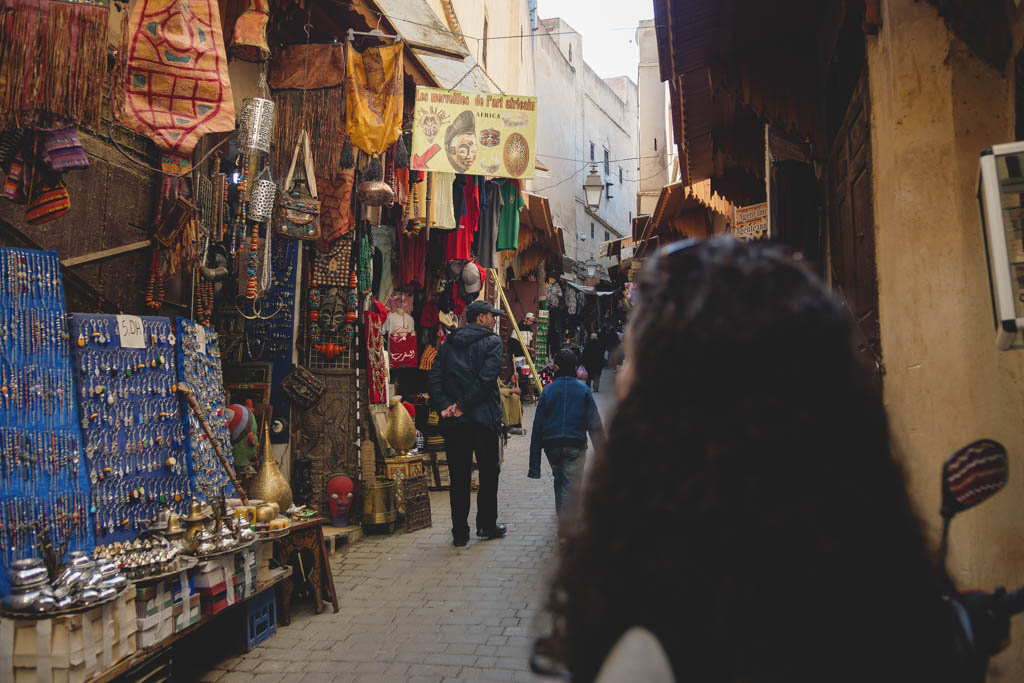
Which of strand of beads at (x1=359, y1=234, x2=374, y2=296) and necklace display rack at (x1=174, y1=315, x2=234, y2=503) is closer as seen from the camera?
necklace display rack at (x1=174, y1=315, x2=234, y2=503)

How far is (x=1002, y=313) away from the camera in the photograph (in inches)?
86.4

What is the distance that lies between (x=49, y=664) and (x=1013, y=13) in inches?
180

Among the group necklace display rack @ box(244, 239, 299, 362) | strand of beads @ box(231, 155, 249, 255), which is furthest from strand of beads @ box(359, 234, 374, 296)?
strand of beads @ box(231, 155, 249, 255)

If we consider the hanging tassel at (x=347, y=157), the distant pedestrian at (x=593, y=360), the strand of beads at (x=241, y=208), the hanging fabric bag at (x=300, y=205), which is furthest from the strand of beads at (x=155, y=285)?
the distant pedestrian at (x=593, y=360)

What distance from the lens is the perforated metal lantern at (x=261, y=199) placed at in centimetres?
593

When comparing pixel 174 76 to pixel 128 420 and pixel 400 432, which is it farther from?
pixel 400 432

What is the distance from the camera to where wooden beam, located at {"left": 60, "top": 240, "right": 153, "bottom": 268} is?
4.56 metres

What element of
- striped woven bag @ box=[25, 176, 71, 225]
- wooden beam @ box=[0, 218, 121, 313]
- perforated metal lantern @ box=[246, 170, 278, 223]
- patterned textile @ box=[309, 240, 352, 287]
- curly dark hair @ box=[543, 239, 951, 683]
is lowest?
curly dark hair @ box=[543, 239, 951, 683]

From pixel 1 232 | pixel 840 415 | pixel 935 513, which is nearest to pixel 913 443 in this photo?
pixel 935 513

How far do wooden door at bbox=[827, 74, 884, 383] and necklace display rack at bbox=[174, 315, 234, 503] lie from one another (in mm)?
3899

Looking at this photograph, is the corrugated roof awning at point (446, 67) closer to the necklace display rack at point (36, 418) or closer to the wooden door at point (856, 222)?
the wooden door at point (856, 222)

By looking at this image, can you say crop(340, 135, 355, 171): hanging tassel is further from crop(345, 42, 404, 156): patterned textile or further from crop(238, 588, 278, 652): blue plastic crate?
crop(238, 588, 278, 652): blue plastic crate

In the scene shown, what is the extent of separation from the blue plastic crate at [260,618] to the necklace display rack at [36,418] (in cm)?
107

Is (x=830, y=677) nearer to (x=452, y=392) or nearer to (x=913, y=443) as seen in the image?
(x=913, y=443)
